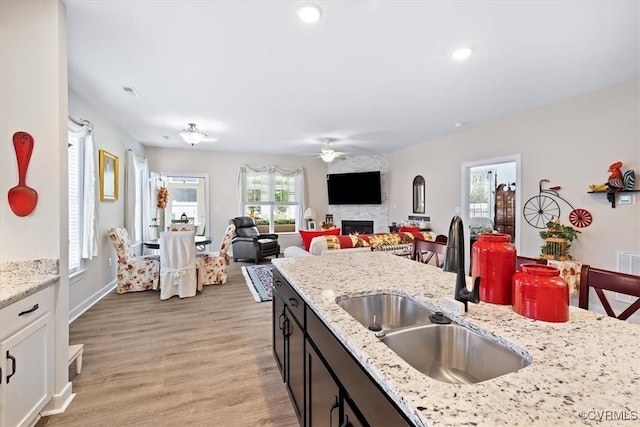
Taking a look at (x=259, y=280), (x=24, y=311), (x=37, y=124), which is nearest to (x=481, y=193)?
(x=259, y=280)

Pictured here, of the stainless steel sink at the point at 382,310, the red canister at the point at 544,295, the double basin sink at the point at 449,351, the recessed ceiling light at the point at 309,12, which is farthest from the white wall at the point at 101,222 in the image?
the red canister at the point at 544,295

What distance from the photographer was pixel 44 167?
6.12ft

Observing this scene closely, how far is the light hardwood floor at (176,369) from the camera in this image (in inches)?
72.8

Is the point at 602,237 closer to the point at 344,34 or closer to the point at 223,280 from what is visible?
the point at 344,34

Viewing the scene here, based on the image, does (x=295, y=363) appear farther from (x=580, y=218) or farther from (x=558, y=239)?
(x=580, y=218)

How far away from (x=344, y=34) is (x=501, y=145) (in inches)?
141

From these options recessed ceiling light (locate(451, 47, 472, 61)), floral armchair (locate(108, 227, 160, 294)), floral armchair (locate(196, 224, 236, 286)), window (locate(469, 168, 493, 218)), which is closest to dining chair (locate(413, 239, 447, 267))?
recessed ceiling light (locate(451, 47, 472, 61))

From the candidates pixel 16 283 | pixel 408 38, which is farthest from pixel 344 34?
Answer: pixel 16 283

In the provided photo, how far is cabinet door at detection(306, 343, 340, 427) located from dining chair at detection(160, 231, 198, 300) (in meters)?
3.25

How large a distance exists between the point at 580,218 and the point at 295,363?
4.03 metres

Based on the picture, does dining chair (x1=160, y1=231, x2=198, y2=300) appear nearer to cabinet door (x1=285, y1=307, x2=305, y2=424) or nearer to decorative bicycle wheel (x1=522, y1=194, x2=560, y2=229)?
cabinet door (x1=285, y1=307, x2=305, y2=424)

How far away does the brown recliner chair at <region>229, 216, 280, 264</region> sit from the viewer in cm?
632

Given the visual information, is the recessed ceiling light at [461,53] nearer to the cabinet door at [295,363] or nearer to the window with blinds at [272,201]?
the cabinet door at [295,363]

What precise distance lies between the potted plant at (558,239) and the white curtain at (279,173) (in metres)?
5.43
